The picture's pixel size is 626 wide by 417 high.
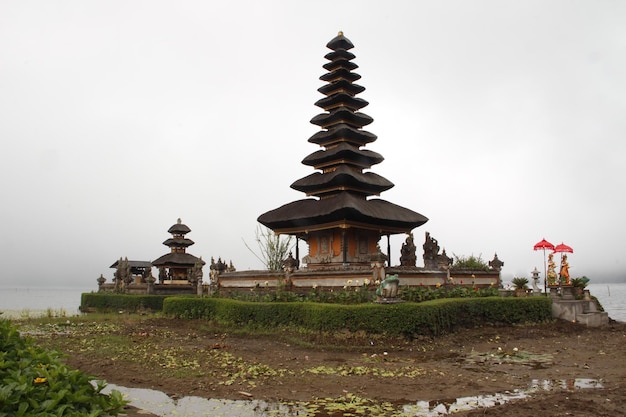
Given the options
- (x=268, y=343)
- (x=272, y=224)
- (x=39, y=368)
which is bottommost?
(x=268, y=343)

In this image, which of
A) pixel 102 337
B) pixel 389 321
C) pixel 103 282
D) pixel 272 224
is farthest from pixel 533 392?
pixel 103 282

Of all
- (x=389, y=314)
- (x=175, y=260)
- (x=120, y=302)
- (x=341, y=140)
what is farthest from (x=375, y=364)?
(x=175, y=260)

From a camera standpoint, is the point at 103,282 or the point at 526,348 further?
the point at 103,282

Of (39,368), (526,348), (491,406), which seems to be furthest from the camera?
(526,348)

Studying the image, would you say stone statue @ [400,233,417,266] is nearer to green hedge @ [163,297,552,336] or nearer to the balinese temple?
green hedge @ [163,297,552,336]

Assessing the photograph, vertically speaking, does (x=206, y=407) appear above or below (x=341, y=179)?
below

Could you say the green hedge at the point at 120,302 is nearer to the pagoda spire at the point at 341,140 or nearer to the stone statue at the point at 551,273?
the pagoda spire at the point at 341,140

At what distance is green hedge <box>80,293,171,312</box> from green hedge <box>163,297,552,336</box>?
12.0m

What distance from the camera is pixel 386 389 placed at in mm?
9242

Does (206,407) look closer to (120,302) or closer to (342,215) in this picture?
(342,215)

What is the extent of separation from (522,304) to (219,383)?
12.8m

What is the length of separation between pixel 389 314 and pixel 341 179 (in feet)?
37.2

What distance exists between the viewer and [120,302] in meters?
33.8

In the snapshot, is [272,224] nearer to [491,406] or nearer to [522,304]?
[522,304]
